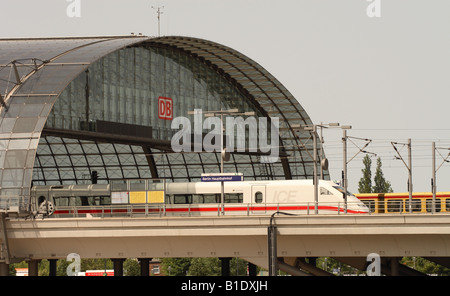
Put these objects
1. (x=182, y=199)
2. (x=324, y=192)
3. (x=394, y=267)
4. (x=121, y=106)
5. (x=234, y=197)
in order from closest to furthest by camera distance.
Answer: (x=394, y=267) < (x=324, y=192) < (x=234, y=197) < (x=182, y=199) < (x=121, y=106)

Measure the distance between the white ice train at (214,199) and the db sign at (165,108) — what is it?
85.1ft

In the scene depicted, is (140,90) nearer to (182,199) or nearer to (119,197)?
(182,199)

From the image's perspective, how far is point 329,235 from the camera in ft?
212

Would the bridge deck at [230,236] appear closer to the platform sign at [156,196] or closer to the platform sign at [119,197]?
the platform sign at [156,196]

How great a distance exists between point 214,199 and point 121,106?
80.3ft

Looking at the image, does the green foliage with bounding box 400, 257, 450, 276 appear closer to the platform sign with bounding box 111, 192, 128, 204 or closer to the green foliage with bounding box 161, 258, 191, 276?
the green foliage with bounding box 161, 258, 191, 276

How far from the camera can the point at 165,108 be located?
105m

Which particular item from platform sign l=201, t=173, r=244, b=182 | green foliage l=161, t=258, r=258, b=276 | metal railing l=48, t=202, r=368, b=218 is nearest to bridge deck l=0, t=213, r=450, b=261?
metal railing l=48, t=202, r=368, b=218

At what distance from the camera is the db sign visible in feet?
341

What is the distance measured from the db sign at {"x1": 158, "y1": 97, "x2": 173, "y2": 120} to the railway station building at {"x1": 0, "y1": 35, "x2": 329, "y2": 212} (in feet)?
0.43

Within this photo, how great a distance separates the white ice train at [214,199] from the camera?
240 feet

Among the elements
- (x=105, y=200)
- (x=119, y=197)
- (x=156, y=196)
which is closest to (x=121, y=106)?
(x=105, y=200)

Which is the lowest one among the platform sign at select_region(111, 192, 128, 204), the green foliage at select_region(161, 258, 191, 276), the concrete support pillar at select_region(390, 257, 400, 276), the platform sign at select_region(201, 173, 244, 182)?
the green foliage at select_region(161, 258, 191, 276)
